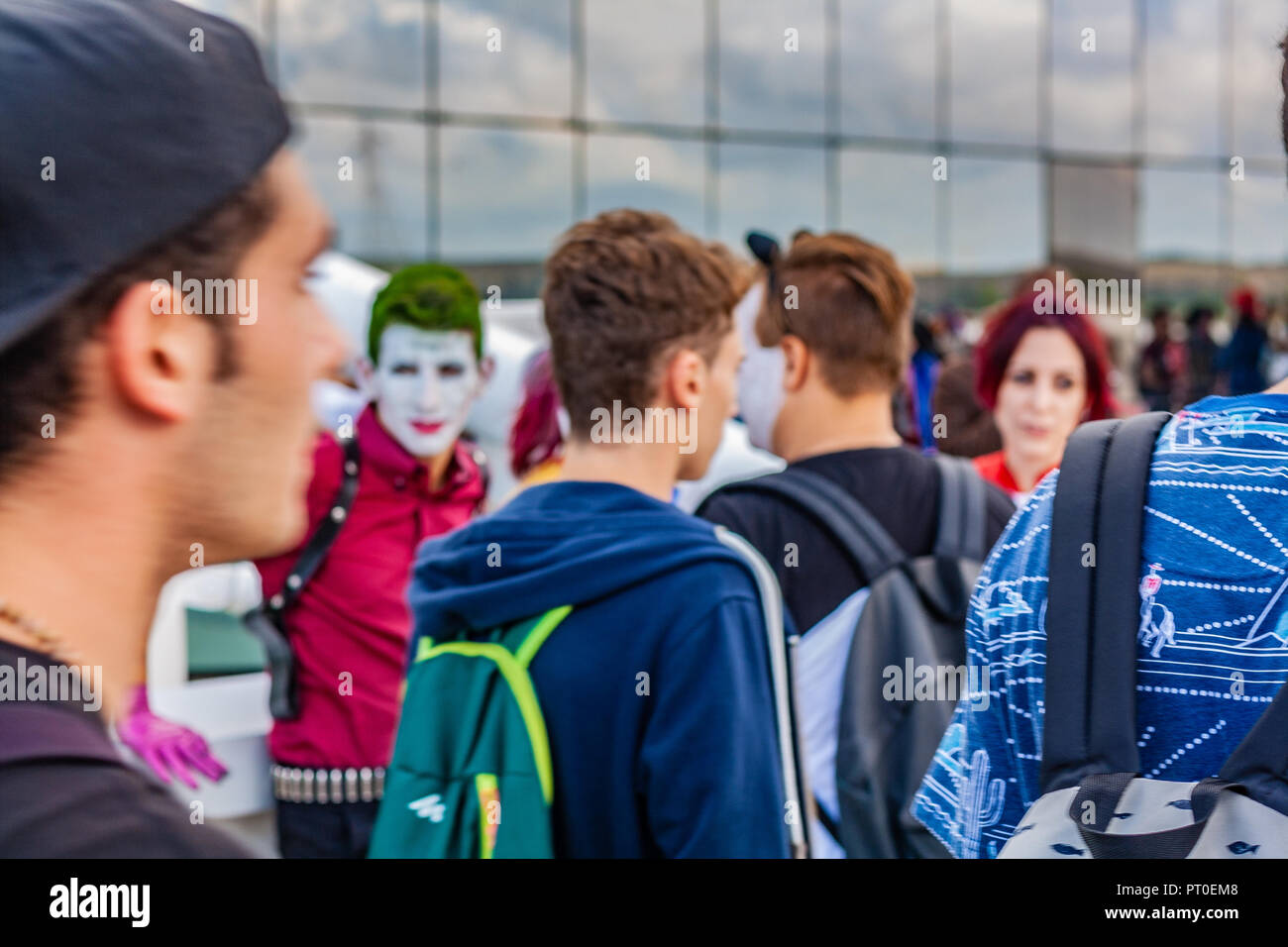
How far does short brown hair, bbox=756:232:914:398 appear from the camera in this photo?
2529mm

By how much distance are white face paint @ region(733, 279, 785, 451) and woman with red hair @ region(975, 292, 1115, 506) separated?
93 centimetres

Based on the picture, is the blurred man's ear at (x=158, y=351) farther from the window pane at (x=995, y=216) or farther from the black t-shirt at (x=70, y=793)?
the window pane at (x=995, y=216)

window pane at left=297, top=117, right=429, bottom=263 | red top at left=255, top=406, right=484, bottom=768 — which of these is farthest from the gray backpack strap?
window pane at left=297, top=117, right=429, bottom=263

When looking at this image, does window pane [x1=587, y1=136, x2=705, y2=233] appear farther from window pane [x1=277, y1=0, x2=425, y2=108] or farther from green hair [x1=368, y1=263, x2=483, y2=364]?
green hair [x1=368, y1=263, x2=483, y2=364]

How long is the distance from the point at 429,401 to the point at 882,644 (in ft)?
5.83

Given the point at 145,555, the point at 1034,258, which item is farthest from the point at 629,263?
the point at 1034,258

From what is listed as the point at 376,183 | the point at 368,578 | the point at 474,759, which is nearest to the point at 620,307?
the point at 474,759

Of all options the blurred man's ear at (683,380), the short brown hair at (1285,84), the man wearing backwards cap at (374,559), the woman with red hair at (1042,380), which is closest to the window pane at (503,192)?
the man wearing backwards cap at (374,559)

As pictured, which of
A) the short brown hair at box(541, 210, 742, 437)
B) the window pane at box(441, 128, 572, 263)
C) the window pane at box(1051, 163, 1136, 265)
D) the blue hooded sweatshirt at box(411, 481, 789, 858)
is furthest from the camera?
the window pane at box(1051, 163, 1136, 265)

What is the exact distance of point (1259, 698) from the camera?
1041 millimetres

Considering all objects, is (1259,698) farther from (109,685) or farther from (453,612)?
(453,612)

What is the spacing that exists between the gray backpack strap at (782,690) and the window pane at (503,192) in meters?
11.6

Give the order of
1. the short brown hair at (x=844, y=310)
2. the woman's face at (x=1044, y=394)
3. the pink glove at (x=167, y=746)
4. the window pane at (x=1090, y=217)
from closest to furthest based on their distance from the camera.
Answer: the short brown hair at (x=844, y=310) < the pink glove at (x=167, y=746) < the woman's face at (x=1044, y=394) < the window pane at (x=1090, y=217)

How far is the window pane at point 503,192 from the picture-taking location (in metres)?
13.1
